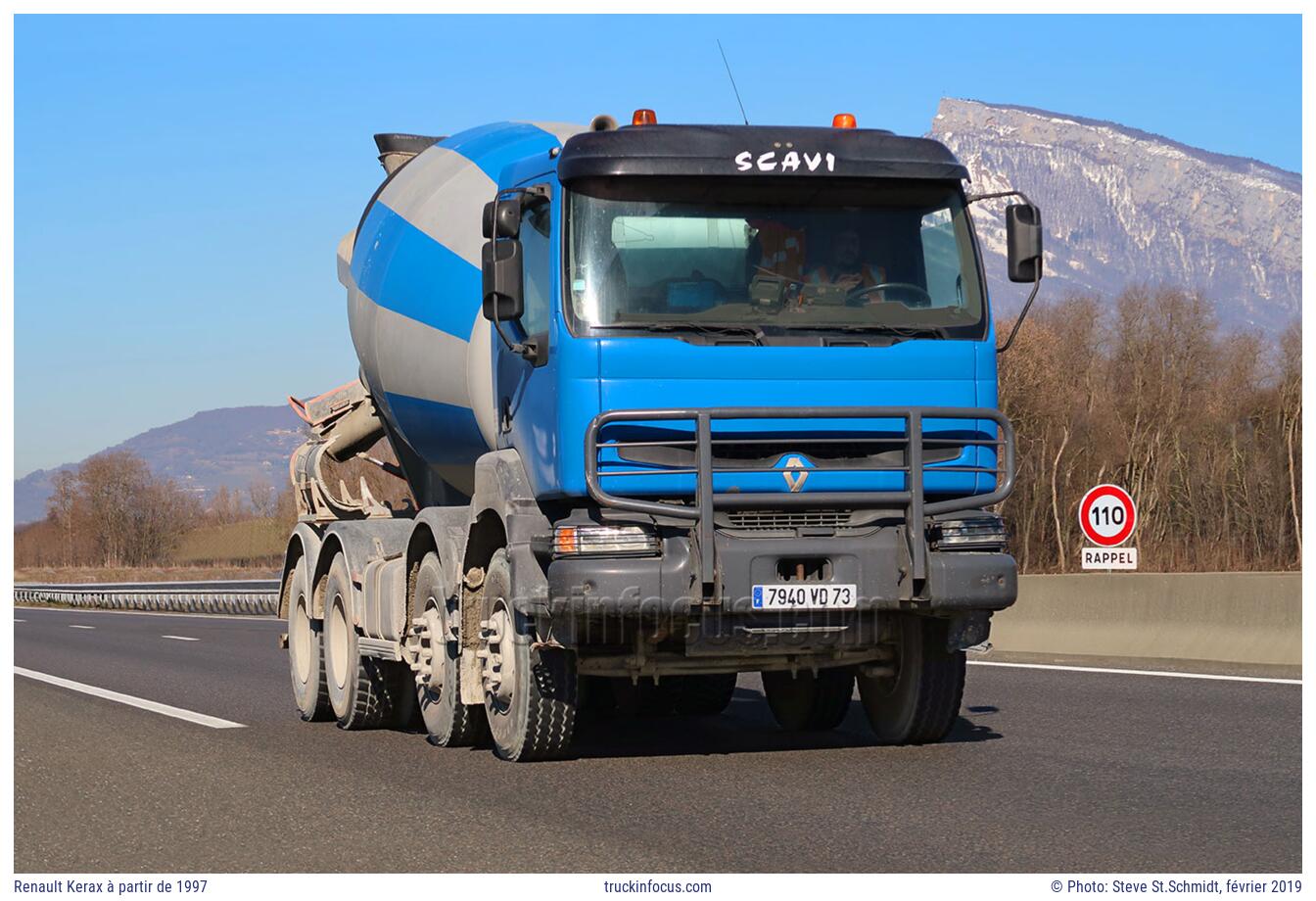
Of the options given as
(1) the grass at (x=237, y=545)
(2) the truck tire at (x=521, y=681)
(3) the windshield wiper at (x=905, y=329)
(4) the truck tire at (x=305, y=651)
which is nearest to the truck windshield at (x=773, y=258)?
(3) the windshield wiper at (x=905, y=329)

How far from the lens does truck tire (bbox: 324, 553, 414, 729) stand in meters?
12.5

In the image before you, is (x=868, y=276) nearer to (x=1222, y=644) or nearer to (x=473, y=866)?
(x=473, y=866)

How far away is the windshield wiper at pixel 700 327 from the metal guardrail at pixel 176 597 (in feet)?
78.0

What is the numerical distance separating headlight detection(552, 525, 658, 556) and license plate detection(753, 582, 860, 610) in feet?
1.89

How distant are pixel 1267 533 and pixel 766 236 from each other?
75.5m

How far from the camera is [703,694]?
1257 centimetres

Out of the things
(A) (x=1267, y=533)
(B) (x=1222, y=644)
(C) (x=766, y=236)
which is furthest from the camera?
(A) (x=1267, y=533)

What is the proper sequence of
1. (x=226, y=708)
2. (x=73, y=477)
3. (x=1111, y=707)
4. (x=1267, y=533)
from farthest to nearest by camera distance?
(x=73, y=477) < (x=1267, y=533) < (x=226, y=708) < (x=1111, y=707)

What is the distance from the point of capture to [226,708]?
1409cm

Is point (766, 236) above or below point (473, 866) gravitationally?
above

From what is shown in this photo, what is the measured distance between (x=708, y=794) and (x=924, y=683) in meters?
1.99

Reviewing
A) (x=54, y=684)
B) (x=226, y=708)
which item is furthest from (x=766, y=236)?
(x=54, y=684)

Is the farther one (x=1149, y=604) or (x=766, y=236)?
(x=1149, y=604)

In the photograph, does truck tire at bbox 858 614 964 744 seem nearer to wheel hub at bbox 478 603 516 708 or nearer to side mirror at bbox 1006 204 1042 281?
side mirror at bbox 1006 204 1042 281
